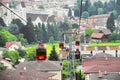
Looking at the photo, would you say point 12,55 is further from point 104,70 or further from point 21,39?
point 21,39

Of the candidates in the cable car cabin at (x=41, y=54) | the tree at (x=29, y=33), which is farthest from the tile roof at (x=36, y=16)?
the cable car cabin at (x=41, y=54)

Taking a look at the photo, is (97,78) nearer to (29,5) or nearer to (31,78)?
(31,78)

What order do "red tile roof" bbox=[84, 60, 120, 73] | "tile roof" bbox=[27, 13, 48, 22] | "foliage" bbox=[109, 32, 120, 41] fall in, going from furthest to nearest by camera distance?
"tile roof" bbox=[27, 13, 48, 22] < "foliage" bbox=[109, 32, 120, 41] < "red tile roof" bbox=[84, 60, 120, 73]

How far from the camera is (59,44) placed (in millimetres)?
8211

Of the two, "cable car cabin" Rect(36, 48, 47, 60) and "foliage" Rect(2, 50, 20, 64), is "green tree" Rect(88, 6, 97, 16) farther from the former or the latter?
"cable car cabin" Rect(36, 48, 47, 60)

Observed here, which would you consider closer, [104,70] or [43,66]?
[104,70]

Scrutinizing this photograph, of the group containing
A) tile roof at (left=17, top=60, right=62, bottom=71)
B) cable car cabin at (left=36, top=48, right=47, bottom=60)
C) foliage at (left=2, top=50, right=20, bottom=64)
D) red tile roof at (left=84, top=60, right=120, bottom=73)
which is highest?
cable car cabin at (left=36, top=48, right=47, bottom=60)

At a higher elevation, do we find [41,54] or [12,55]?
[41,54]

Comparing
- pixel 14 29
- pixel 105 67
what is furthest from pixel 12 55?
pixel 14 29

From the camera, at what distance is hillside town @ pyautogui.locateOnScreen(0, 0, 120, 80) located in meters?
10.1

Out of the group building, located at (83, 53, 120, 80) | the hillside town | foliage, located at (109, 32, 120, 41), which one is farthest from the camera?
foliage, located at (109, 32, 120, 41)

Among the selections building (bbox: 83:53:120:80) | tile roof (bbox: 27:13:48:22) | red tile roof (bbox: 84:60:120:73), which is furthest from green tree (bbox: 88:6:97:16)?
red tile roof (bbox: 84:60:120:73)

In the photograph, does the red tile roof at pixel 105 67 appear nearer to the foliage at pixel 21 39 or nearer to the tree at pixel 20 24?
the foliage at pixel 21 39

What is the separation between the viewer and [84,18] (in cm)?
5988
